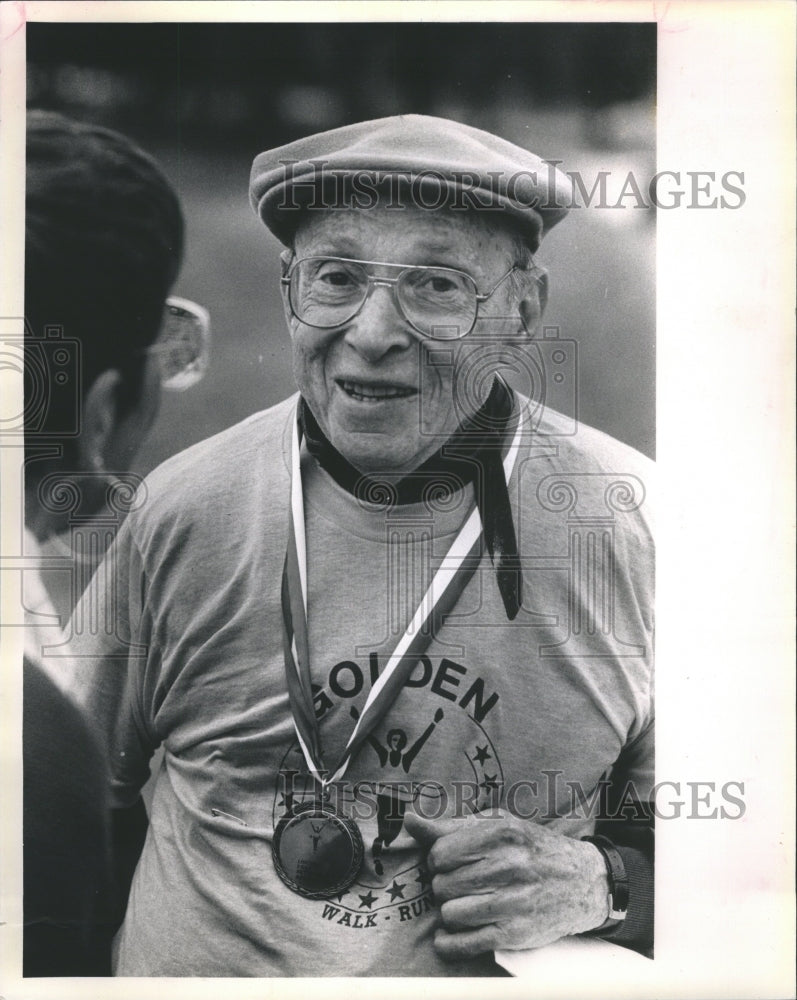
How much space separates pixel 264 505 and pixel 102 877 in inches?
44.6

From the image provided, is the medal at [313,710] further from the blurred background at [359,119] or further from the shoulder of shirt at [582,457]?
the blurred background at [359,119]

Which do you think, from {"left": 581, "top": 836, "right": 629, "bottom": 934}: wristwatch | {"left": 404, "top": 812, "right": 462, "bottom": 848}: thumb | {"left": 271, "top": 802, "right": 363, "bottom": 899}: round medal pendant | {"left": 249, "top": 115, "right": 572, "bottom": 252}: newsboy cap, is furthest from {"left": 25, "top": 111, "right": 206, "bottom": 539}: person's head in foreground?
{"left": 581, "top": 836, "right": 629, "bottom": 934}: wristwatch

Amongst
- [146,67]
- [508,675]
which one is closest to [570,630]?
[508,675]

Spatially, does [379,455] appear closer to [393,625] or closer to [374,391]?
[374,391]

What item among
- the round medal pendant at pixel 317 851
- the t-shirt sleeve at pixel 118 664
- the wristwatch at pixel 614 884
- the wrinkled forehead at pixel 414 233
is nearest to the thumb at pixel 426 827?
the round medal pendant at pixel 317 851

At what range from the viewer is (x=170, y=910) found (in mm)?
3195

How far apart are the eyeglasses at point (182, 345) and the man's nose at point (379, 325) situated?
0.44 meters

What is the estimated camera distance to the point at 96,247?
326cm

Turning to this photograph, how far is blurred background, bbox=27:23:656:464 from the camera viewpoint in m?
3.22

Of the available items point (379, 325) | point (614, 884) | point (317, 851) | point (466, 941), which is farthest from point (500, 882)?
point (379, 325)

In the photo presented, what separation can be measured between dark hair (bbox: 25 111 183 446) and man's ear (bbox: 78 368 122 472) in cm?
2

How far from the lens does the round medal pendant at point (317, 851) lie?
3.13 m

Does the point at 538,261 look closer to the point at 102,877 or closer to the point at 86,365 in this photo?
the point at 86,365

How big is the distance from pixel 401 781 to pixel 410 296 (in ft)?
4.29
